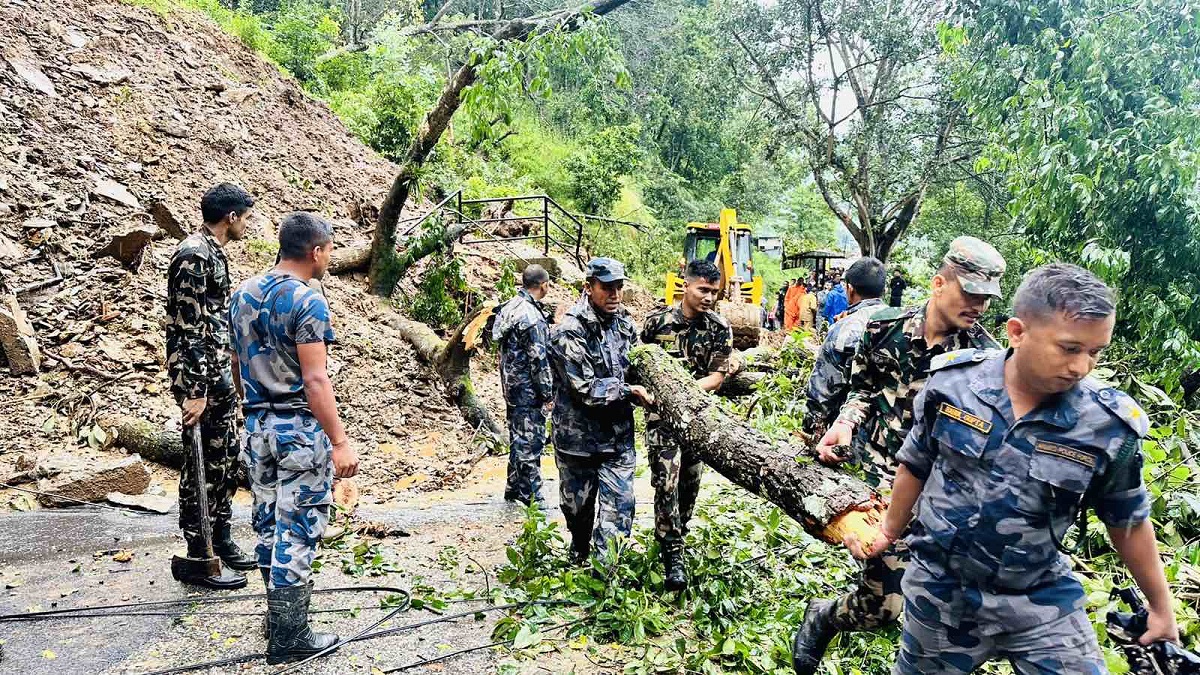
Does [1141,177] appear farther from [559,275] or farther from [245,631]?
[559,275]

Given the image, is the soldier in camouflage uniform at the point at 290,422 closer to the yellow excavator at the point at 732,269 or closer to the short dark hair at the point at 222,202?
the short dark hair at the point at 222,202

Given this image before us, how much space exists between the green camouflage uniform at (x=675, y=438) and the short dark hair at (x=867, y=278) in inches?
31.8

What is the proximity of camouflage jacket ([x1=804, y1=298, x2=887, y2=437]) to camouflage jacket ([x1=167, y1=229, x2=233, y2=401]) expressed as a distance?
10.3ft

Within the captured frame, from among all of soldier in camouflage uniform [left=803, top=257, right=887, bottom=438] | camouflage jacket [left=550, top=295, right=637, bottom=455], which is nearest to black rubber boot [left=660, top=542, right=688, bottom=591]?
camouflage jacket [left=550, top=295, right=637, bottom=455]

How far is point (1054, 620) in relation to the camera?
221 centimetres

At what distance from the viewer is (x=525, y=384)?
20.9 feet

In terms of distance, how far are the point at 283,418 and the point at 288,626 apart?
88 centimetres

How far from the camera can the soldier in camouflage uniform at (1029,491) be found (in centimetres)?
212

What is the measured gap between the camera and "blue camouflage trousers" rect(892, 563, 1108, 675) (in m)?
2.21

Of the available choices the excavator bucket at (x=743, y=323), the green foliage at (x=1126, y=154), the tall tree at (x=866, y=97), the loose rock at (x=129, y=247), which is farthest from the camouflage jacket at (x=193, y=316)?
the tall tree at (x=866, y=97)

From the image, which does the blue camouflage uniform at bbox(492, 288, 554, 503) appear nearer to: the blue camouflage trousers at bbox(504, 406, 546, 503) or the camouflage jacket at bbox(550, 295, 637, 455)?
the blue camouflage trousers at bbox(504, 406, 546, 503)

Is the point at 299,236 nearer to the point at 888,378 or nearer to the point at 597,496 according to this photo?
the point at 597,496

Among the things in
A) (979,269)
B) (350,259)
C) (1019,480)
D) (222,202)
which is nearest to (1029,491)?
(1019,480)

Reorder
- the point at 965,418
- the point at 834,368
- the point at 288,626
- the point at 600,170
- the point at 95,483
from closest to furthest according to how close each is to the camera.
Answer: the point at 965,418
the point at 288,626
the point at 834,368
the point at 95,483
the point at 600,170
